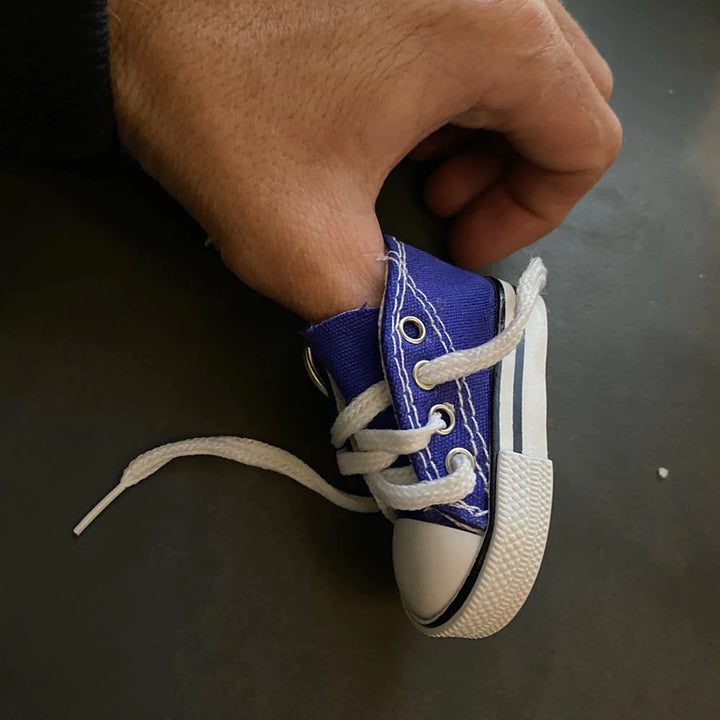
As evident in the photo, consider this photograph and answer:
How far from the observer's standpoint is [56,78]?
1.58 feet

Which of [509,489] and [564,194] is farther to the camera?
[564,194]

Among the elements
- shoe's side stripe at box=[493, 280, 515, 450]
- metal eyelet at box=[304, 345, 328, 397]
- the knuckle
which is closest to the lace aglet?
metal eyelet at box=[304, 345, 328, 397]

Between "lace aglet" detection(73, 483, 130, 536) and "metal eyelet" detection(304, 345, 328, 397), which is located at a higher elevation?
"metal eyelet" detection(304, 345, 328, 397)

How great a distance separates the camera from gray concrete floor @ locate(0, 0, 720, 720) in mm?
529

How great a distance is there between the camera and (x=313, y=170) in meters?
0.52

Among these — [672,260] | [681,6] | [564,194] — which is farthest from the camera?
[681,6]

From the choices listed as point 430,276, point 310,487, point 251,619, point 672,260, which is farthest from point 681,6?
point 251,619

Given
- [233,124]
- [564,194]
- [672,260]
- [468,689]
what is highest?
[233,124]

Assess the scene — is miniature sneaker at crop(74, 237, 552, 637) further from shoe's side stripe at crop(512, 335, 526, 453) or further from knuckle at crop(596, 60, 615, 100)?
knuckle at crop(596, 60, 615, 100)

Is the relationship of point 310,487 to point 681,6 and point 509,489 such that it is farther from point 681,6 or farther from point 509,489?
point 681,6

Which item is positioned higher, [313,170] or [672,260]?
[313,170]

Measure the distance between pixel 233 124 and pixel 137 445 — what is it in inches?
9.7

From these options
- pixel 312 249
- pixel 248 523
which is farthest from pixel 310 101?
pixel 248 523

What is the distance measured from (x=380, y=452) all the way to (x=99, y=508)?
212mm
